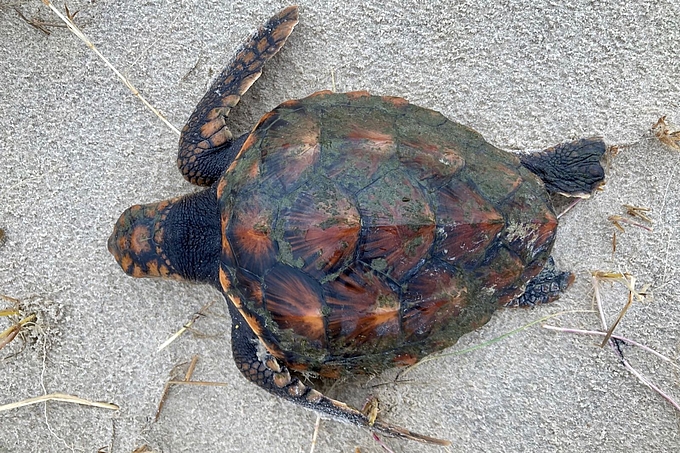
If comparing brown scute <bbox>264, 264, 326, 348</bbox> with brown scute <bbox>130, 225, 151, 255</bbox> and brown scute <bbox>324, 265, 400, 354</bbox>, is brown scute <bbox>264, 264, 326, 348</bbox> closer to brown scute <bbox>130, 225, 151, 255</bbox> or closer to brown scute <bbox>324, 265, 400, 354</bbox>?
brown scute <bbox>324, 265, 400, 354</bbox>

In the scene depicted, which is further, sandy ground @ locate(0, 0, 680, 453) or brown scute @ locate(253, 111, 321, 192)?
sandy ground @ locate(0, 0, 680, 453)

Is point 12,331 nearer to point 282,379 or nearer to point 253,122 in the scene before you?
point 282,379

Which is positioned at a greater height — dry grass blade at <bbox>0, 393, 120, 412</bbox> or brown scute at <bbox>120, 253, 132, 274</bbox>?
brown scute at <bbox>120, 253, 132, 274</bbox>

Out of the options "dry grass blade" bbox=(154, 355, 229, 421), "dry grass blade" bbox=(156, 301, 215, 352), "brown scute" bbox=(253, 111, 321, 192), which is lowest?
"dry grass blade" bbox=(154, 355, 229, 421)

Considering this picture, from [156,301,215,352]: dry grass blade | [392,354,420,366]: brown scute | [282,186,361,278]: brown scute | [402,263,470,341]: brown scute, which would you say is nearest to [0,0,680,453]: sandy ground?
[156,301,215,352]: dry grass blade

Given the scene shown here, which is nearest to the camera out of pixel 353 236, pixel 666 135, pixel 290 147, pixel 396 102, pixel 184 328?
pixel 353 236

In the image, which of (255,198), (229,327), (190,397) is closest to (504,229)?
(255,198)

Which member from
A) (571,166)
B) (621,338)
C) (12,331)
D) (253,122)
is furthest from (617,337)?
(12,331)
